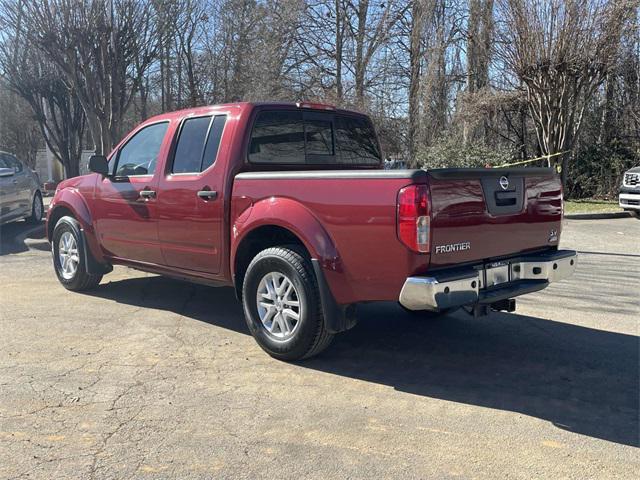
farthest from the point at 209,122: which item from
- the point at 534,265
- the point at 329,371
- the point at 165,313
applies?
the point at 534,265

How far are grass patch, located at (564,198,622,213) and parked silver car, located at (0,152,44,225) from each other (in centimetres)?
1234

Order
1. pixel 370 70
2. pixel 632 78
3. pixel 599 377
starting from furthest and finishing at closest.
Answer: pixel 370 70 < pixel 632 78 < pixel 599 377

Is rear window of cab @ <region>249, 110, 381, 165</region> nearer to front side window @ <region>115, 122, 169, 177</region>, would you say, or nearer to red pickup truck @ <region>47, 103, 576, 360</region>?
red pickup truck @ <region>47, 103, 576, 360</region>

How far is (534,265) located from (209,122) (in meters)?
2.98

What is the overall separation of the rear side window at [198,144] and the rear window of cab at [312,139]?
0.37m

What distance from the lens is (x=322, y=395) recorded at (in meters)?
4.03

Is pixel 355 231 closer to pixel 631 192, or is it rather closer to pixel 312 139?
pixel 312 139

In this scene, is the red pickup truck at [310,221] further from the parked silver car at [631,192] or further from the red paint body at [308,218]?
the parked silver car at [631,192]

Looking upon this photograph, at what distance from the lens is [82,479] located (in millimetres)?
2963

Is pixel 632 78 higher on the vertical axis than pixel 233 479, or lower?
higher

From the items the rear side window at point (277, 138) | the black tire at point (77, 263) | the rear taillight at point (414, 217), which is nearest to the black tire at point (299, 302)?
the rear taillight at point (414, 217)

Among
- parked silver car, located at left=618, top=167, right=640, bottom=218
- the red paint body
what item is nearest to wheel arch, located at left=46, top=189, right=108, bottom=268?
the red paint body

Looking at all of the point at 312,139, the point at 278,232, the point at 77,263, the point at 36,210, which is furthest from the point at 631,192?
the point at 36,210

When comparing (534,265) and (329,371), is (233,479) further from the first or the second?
(534,265)
